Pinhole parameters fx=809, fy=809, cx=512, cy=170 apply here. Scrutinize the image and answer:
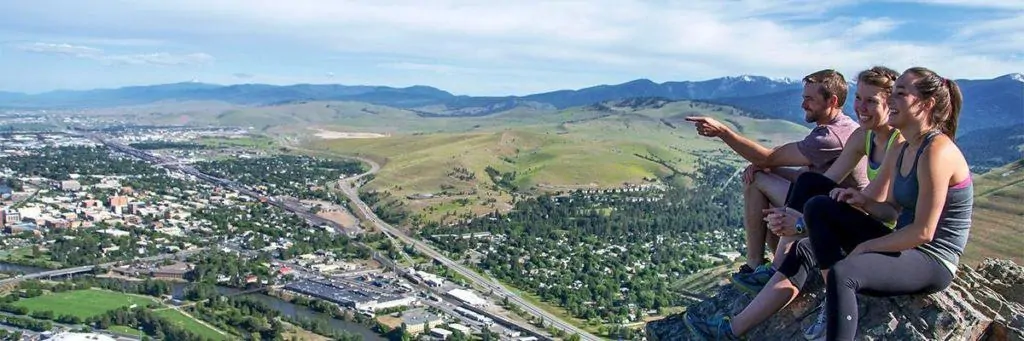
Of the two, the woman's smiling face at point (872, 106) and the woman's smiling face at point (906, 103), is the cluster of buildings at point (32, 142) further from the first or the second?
the woman's smiling face at point (906, 103)

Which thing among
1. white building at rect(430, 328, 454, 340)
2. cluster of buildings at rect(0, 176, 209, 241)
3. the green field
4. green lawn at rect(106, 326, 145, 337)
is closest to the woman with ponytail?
white building at rect(430, 328, 454, 340)

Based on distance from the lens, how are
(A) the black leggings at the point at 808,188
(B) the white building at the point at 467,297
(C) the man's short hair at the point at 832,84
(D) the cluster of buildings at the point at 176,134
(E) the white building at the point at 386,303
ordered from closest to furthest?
(A) the black leggings at the point at 808,188 < (C) the man's short hair at the point at 832,84 < (E) the white building at the point at 386,303 < (B) the white building at the point at 467,297 < (D) the cluster of buildings at the point at 176,134

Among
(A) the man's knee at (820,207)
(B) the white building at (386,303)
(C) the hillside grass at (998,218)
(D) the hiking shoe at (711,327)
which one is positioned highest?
(A) the man's knee at (820,207)

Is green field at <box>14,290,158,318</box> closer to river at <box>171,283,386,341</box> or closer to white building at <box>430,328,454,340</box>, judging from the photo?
river at <box>171,283,386,341</box>

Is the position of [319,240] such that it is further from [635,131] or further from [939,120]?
[635,131]

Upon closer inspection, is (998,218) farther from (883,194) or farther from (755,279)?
(883,194)

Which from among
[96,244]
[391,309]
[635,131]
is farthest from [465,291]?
[635,131]

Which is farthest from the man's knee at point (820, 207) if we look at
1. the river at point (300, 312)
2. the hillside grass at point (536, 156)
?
the hillside grass at point (536, 156)

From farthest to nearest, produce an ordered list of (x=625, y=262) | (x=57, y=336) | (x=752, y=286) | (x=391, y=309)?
(x=625, y=262), (x=391, y=309), (x=57, y=336), (x=752, y=286)
